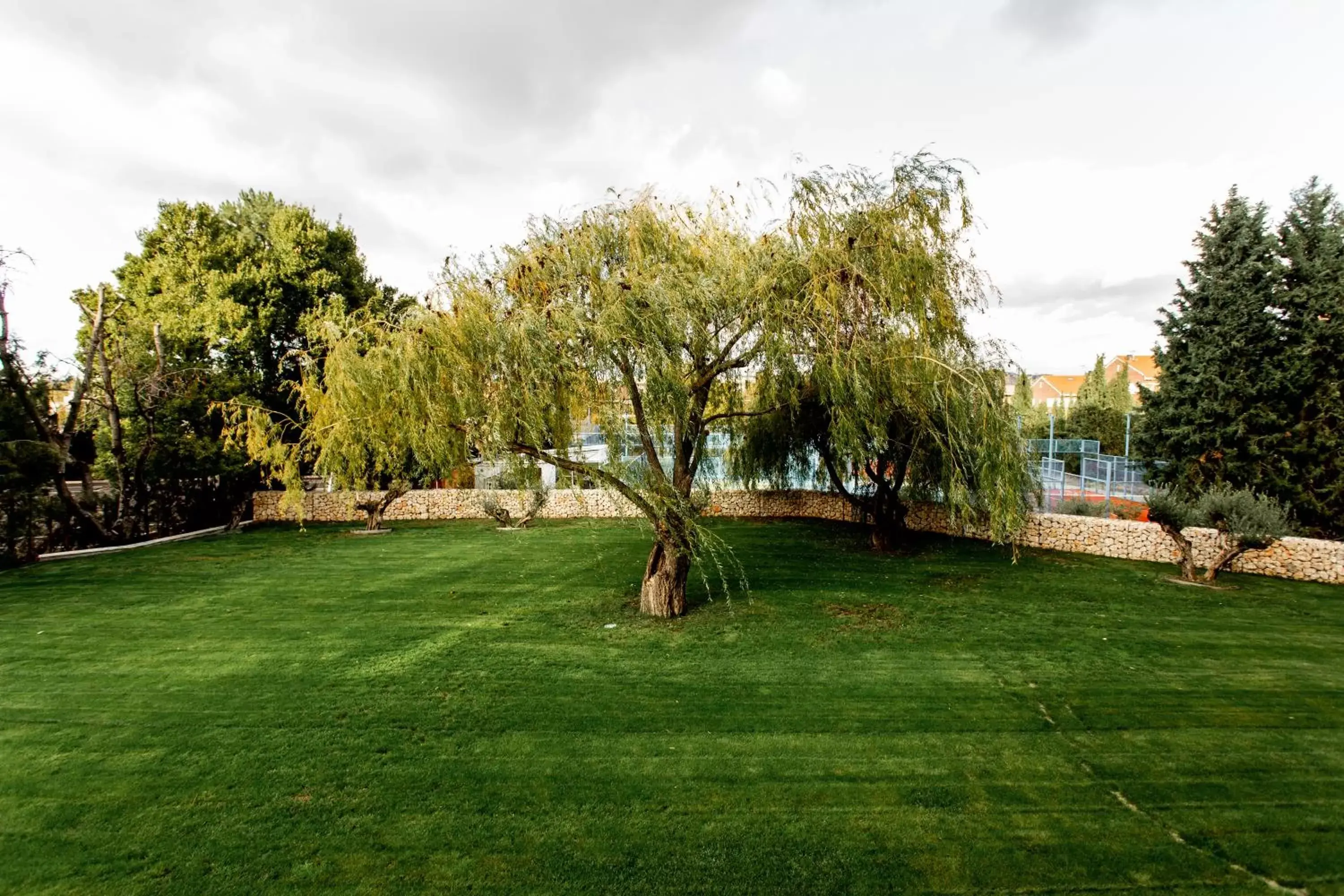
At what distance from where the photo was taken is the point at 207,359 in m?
18.2

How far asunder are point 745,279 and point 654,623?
461 centimetres

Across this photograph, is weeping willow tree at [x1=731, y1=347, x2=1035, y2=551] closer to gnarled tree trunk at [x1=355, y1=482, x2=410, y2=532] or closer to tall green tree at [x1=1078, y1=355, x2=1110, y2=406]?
gnarled tree trunk at [x1=355, y1=482, x2=410, y2=532]

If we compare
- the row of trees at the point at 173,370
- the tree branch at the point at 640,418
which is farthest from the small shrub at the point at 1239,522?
the row of trees at the point at 173,370

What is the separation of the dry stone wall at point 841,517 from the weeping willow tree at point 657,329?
1.27 meters

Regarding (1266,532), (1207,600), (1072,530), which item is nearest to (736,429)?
(1072,530)

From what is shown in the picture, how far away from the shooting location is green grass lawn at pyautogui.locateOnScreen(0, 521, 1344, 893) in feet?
12.2

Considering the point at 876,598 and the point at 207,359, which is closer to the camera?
the point at 876,598

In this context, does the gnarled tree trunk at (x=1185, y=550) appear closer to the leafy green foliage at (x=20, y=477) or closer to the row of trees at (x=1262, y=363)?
the row of trees at (x=1262, y=363)

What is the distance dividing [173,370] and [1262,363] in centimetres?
2656

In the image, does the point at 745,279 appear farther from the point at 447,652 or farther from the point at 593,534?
the point at 593,534

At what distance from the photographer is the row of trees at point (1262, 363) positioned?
1327 centimetres

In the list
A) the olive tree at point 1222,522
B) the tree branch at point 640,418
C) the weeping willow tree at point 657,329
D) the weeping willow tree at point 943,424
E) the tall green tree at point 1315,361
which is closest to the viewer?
the weeping willow tree at point 657,329

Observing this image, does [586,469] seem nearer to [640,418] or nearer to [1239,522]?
[640,418]

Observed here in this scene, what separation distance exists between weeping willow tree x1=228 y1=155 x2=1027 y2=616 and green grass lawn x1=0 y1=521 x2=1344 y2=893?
231 cm
